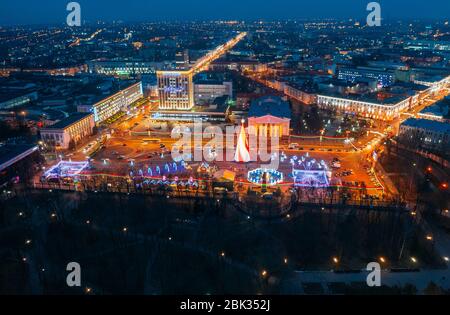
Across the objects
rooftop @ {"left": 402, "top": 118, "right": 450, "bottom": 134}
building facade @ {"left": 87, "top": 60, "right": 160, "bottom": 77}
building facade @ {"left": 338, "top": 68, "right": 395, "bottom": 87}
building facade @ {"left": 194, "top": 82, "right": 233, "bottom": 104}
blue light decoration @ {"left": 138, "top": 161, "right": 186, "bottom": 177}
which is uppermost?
building facade @ {"left": 87, "top": 60, "right": 160, "bottom": 77}

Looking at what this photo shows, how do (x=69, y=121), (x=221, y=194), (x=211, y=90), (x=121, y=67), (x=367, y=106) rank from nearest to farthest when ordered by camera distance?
(x=221, y=194) → (x=69, y=121) → (x=367, y=106) → (x=211, y=90) → (x=121, y=67)

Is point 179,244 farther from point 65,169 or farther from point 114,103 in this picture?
point 114,103

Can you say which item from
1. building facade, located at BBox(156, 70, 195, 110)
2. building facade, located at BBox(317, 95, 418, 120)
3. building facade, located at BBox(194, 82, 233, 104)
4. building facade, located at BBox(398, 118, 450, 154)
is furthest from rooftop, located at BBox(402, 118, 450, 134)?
building facade, located at BBox(156, 70, 195, 110)

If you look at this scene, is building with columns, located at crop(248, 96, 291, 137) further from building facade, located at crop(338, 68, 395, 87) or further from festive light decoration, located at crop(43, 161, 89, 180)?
building facade, located at crop(338, 68, 395, 87)

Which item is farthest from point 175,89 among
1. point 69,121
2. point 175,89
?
point 69,121

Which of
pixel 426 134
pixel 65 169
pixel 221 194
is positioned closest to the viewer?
pixel 221 194
